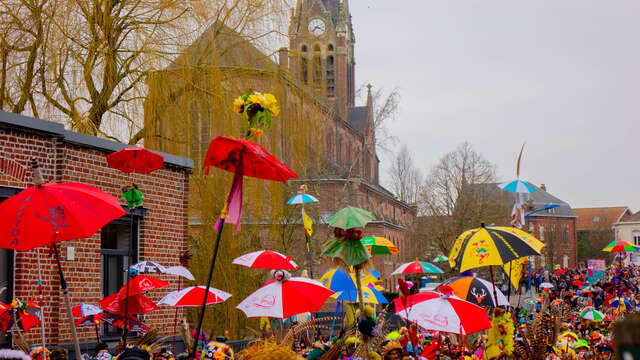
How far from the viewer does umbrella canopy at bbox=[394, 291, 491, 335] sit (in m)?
7.50

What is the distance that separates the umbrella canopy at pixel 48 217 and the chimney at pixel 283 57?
12.6 metres

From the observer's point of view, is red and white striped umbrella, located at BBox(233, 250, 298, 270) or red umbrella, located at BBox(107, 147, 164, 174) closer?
red umbrella, located at BBox(107, 147, 164, 174)

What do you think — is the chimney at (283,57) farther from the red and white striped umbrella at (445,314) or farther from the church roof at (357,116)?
the church roof at (357,116)

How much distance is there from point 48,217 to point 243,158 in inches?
64.5

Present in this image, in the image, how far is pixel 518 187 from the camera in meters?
10.0

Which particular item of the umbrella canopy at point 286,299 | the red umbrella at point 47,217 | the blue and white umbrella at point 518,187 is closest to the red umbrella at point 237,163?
the red umbrella at point 47,217

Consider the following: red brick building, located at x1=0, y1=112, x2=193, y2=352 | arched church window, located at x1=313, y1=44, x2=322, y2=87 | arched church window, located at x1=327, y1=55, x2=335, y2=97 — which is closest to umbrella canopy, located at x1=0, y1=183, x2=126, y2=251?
red brick building, located at x1=0, y1=112, x2=193, y2=352

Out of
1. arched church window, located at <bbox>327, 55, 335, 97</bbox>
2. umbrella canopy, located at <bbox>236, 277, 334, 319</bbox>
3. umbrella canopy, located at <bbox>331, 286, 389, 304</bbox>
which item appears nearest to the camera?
umbrella canopy, located at <bbox>236, 277, 334, 319</bbox>

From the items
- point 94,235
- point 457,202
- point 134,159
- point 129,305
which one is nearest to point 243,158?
point 134,159

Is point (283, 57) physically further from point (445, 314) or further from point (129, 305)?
point (445, 314)

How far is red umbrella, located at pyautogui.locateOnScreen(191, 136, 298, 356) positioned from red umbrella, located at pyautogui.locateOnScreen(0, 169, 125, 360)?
1007 millimetres

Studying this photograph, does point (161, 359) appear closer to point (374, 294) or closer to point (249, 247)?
point (374, 294)

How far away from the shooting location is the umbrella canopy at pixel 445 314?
750 cm

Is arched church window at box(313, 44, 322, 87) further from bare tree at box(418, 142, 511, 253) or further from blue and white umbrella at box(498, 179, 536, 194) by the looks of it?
bare tree at box(418, 142, 511, 253)
